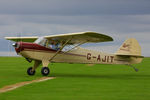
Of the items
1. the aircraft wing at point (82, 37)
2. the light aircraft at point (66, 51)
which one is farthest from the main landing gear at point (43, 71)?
the aircraft wing at point (82, 37)

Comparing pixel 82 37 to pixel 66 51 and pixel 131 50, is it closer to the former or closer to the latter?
pixel 66 51

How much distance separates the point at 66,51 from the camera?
22.8 metres

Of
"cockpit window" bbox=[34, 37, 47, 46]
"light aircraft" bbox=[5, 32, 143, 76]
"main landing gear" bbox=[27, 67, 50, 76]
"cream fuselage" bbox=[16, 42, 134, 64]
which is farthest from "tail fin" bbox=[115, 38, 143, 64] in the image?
"main landing gear" bbox=[27, 67, 50, 76]

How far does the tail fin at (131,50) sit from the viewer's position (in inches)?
995

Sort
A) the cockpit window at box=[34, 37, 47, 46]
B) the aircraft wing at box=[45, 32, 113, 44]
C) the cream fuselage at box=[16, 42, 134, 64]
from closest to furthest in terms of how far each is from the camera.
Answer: the aircraft wing at box=[45, 32, 113, 44] → the cream fuselage at box=[16, 42, 134, 64] → the cockpit window at box=[34, 37, 47, 46]

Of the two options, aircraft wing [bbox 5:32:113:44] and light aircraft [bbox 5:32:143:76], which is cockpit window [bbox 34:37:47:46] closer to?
light aircraft [bbox 5:32:143:76]

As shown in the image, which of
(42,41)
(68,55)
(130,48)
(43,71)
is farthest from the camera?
(130,48)

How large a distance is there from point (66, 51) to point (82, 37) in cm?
163

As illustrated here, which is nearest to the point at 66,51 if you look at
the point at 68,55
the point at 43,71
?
the point at 68,55

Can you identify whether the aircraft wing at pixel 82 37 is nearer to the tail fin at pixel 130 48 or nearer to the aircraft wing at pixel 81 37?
the aircraft wing at pixel 81 37

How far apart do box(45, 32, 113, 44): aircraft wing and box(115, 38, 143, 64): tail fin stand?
296 cm

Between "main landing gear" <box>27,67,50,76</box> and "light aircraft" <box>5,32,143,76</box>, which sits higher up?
"light aircraft" <box>5,32,143,76</box>

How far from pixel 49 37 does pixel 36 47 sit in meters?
1.08

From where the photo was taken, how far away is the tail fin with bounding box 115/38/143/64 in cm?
2527
